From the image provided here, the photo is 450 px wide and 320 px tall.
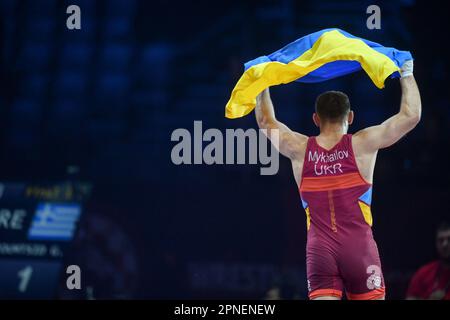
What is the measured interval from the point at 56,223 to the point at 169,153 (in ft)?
4.66

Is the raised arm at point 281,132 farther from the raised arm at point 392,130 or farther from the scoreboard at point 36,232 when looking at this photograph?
the scoreboard at point 36,232

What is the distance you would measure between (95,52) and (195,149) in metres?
1.61

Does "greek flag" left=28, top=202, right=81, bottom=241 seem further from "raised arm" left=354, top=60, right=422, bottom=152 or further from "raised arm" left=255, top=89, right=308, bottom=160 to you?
"raised arm" left=354, top=60, right=422, bottom=152

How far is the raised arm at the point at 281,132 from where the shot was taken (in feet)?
14.5

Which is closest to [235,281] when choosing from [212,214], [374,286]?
[212,214]

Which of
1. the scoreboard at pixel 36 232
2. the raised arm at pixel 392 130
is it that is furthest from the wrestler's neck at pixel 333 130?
the scoreboard at pixel 36 232

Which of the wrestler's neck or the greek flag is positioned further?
the greek flag

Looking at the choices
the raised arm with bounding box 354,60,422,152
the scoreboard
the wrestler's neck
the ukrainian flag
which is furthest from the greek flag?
the raised arm with bounding box 354,60,422,152

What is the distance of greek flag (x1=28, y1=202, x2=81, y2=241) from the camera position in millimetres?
7871

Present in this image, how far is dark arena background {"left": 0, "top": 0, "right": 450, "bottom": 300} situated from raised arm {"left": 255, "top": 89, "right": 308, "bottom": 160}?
2.78m

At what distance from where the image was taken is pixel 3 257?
7.83 meters

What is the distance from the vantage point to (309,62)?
4.98 metres

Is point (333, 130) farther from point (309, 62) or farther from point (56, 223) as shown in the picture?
point (56, 223)

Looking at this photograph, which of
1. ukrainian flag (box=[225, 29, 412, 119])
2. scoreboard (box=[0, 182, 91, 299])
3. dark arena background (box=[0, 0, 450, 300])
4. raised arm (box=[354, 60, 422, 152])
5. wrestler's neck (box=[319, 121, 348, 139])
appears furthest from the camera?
scoreboard (box=[0, 182, 91, 299])
